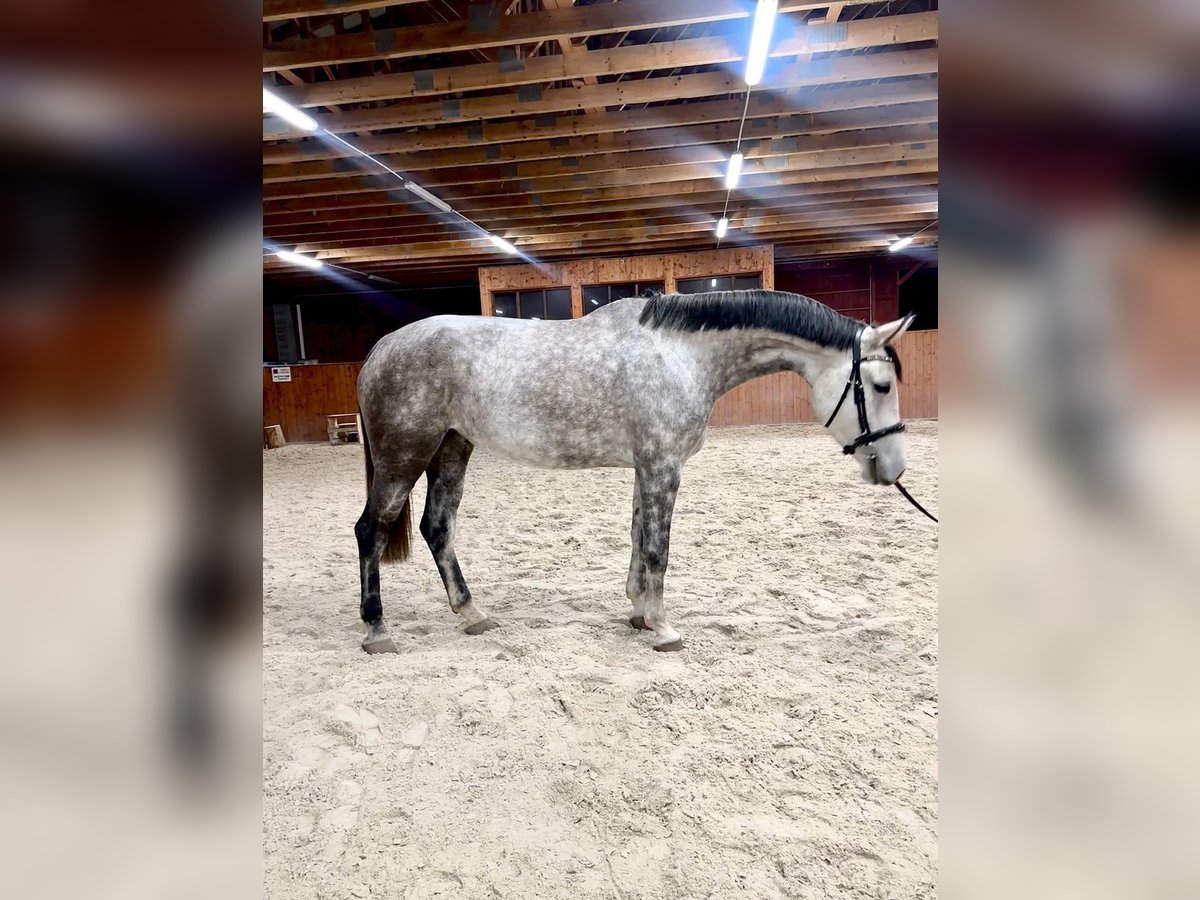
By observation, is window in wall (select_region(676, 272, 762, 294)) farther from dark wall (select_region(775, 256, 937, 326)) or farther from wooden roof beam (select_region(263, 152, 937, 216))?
dark wall (select_region(775, 256, 937, 326))

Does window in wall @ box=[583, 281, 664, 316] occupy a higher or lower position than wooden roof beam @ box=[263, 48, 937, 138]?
lower

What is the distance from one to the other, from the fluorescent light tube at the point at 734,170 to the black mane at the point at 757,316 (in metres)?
4.05

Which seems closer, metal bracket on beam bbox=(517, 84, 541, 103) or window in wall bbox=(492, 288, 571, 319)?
metal bracket on beam bbox=(517, 84, 541, 103)

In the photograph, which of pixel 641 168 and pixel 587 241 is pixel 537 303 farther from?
pixel 641 168

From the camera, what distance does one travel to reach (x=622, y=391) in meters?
→ 2.43

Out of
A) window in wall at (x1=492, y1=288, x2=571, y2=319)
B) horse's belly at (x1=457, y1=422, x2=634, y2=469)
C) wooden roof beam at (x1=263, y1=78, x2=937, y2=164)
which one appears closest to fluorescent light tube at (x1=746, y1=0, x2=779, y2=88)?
wooden roof beam at (x1=263, y1=78, x2=937, y2=164)

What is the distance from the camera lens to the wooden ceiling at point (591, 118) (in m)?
3.88

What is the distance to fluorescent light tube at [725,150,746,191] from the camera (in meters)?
5.84

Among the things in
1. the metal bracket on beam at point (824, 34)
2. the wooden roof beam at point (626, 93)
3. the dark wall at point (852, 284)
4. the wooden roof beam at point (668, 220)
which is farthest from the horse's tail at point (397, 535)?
the dark wall at point (852, 284)

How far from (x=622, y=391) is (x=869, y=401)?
97 centimetres

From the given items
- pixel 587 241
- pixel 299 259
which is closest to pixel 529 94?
pixel 587 241

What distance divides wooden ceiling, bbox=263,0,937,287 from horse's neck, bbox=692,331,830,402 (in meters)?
2.35

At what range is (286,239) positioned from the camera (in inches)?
345
